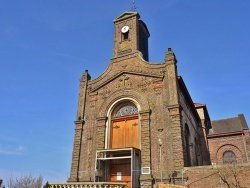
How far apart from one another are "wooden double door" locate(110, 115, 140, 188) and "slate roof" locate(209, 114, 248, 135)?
15.8 metres

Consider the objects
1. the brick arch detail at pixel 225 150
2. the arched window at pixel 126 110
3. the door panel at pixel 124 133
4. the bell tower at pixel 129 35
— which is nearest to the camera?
the door panel at pixel 124 133

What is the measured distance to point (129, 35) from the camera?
21641 millimetres

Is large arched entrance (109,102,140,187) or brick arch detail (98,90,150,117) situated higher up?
brick arch detail (98,90,150,117)

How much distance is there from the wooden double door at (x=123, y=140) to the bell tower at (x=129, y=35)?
638 cm

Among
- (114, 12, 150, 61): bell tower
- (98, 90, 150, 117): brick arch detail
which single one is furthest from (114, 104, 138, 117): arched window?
(114, 12, 150, 61): bell tower

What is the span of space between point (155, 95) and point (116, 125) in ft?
12.6

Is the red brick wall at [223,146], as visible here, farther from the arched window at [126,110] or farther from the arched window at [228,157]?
the arched window at [126,110]

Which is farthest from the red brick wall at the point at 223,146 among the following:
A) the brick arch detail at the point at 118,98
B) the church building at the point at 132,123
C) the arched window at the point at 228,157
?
the brick arch detail at the point at 118,98

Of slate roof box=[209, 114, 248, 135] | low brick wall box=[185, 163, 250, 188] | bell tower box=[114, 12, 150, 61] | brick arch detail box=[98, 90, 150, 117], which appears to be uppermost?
bell tower box=[114, 12, 150, 61]

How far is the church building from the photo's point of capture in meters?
15.0

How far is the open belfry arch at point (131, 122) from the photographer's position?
1508 cm

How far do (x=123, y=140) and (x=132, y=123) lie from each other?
4.69 feet

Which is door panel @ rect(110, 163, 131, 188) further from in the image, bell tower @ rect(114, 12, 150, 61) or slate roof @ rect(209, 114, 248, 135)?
slate roof @ rect(209, 114, 248, 135)

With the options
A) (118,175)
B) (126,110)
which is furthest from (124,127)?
(118,175)
